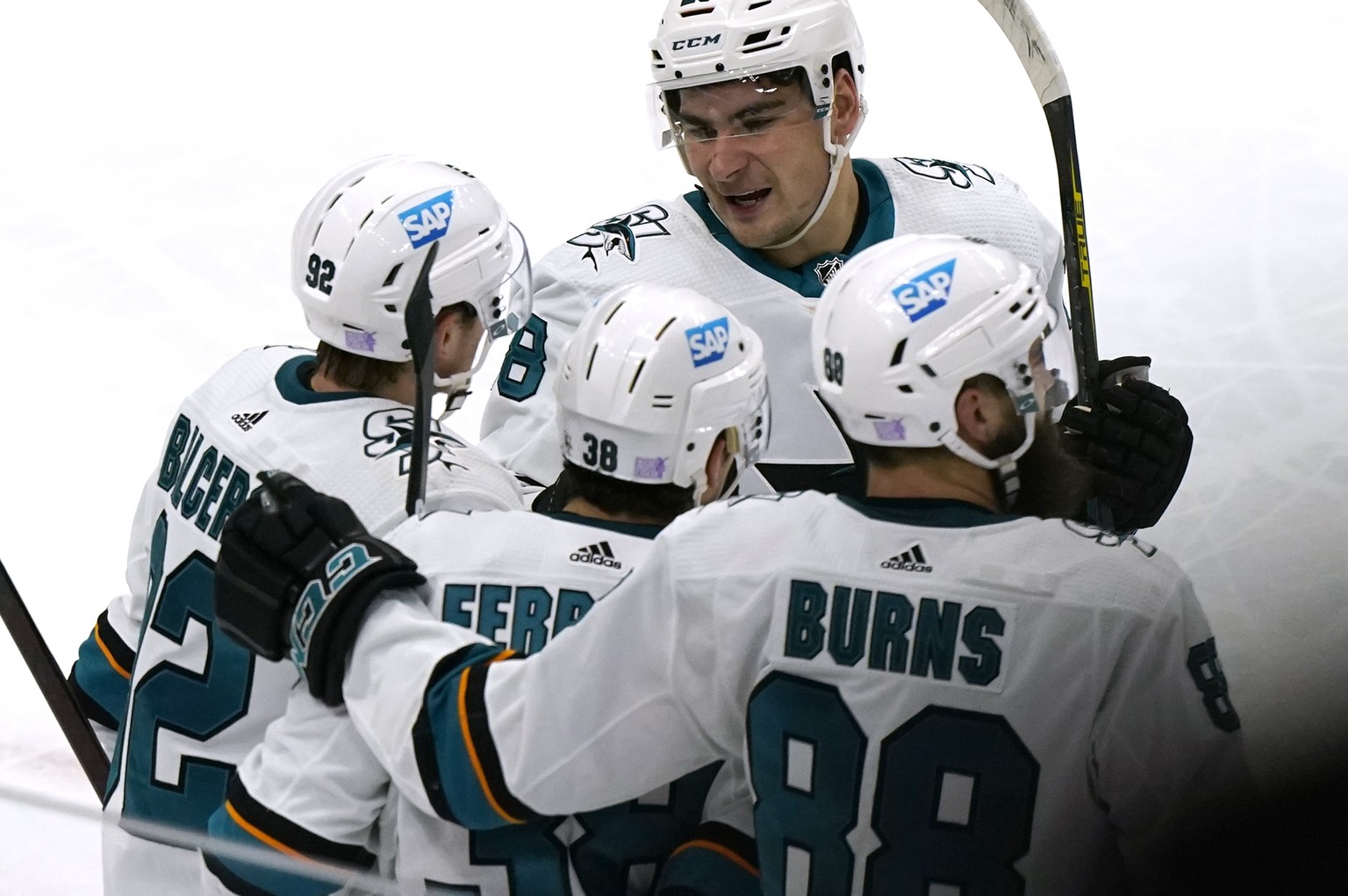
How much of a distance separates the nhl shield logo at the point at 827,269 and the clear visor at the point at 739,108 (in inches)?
9.0

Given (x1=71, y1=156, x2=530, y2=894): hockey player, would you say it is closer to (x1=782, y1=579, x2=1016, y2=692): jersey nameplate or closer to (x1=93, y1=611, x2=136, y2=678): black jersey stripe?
(x1=93, y1=611, x2=136, y2=678): black jersey stripe

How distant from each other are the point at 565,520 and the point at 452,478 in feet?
0.62

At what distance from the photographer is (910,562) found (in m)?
1.31

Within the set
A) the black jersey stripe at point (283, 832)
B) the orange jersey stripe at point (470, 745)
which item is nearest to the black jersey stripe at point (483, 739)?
the orange jersey stripe at point (470, 745)

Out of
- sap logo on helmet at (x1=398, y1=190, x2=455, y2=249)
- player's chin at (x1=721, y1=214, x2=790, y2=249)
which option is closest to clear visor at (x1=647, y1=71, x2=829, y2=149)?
player's chin at (x1=721, y1=214, x2=790, y2=249)

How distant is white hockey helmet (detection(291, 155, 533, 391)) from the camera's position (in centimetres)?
183

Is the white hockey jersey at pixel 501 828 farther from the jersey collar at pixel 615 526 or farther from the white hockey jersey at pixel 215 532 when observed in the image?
the white hockey jersey at pixel 215 532

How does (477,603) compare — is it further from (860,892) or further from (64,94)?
(64,94)

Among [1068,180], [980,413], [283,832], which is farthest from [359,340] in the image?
[1068,180]

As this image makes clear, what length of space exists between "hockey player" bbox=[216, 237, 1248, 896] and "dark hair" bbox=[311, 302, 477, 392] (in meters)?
0.40

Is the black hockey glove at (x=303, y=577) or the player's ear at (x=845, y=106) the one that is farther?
the player's ear at (x=845, y=106)

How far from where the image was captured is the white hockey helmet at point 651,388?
5.36 feet

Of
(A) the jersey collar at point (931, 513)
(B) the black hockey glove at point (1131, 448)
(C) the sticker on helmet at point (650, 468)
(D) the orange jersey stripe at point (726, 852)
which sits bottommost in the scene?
(D) the orange jersey stripe at point (726, 852)

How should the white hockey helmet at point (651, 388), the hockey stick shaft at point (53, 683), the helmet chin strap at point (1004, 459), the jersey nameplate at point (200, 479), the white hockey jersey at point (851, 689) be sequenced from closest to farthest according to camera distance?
1. the white hockey jersey at point (851, 689)
2. the helmet chin strap at point (1004, 459)
3. the white hockey helmet at point (651, 388)
4. the jersey nameplate at point (200, 479)
5. the hockey stick shaft at point (53, 683)
